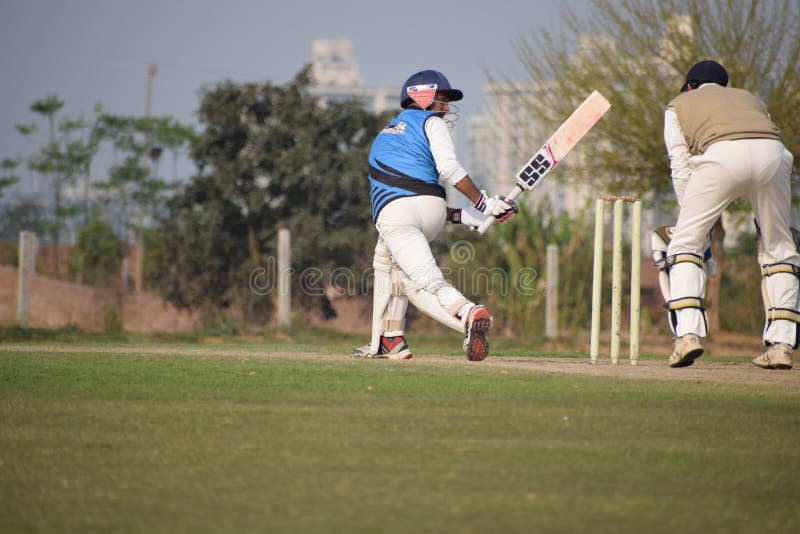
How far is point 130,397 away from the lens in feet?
18.9

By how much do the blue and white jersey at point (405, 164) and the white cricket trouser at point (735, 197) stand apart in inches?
71.9

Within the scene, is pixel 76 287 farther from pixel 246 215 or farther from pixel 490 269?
pixel 490 269

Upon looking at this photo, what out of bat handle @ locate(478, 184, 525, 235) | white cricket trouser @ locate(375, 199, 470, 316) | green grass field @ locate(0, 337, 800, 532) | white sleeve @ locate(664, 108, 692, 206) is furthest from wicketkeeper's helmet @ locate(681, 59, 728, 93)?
green grass field @ locate(0, 337, 800, 532)

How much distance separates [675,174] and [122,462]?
4.57m

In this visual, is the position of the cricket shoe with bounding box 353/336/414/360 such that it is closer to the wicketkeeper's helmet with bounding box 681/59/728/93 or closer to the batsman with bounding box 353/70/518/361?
the batsman with bounding box 353/70/518/361

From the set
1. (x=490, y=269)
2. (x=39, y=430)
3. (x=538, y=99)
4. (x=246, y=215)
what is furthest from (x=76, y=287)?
(x=39, y=430)

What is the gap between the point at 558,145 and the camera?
8336 mm

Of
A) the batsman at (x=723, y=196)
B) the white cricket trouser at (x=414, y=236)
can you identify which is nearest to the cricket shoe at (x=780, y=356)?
the batsman at (x=723, y=196)

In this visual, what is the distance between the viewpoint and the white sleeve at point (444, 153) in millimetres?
7898

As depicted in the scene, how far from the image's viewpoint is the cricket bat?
826cm

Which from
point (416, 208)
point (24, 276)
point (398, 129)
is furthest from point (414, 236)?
point (24, 276)

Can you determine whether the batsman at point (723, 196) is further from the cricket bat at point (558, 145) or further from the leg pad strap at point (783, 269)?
the cricket bat at point (558, 145)

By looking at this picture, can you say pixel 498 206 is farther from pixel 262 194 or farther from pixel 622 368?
pixel 262 194

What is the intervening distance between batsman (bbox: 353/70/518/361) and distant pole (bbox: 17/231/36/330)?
33.9ft
